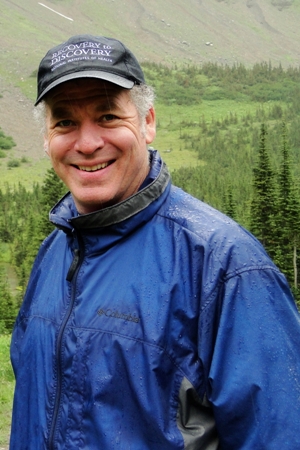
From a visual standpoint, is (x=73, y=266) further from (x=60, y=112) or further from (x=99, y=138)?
(x=60, y=112)

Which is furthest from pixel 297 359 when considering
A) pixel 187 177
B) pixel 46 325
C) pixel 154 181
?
pixel 187 177

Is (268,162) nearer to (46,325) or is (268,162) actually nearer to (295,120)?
(46,325)

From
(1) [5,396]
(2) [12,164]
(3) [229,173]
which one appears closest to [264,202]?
(1) [5,396]

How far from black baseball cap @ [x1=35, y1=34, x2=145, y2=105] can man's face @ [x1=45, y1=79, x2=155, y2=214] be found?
52 mm

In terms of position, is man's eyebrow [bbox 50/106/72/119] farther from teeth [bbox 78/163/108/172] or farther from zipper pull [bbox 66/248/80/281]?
zipper pull [bbox 66/248/80/281]

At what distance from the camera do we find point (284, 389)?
216 centimetres

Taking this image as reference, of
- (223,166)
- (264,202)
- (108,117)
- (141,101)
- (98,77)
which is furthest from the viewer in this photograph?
(223,166)

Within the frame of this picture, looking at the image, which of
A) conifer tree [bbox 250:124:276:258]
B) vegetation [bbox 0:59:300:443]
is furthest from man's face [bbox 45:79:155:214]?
conifer tree [bbox 250:124:276:258]

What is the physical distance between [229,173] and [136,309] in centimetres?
11669

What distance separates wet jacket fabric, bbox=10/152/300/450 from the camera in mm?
2172

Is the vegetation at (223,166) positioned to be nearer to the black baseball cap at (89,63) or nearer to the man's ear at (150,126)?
the man's ear at (150,126)

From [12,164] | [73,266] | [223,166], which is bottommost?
[223,166]

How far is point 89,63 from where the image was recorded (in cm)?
249

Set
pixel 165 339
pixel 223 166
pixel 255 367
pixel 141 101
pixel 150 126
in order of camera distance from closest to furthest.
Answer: pixel 255 367 → pixel 165 339 → pixel 141 101 → pixel 150 126 → pixel 223 166
